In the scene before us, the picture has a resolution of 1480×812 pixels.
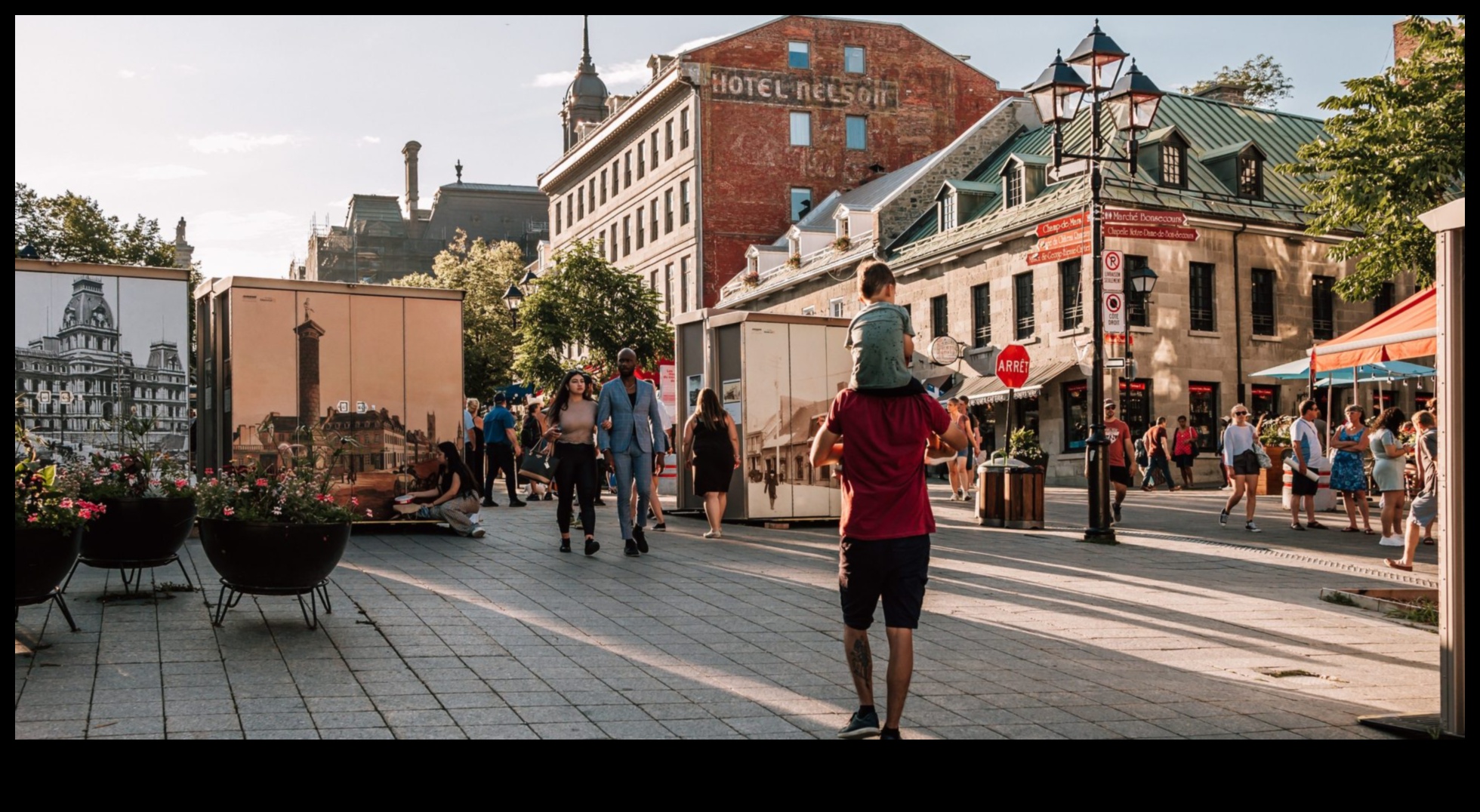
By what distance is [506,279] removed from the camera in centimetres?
5969

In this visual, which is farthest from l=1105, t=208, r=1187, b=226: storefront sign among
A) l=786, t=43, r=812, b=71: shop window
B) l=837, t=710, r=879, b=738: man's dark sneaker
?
l=786, t=43, r=812, b=71: shop window

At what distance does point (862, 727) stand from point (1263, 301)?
34.3 metres

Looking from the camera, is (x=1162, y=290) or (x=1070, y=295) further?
(x=1070, y=295)

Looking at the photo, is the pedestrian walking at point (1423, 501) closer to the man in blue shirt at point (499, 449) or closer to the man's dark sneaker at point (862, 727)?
the man's dark sneaker at point (862, 727)

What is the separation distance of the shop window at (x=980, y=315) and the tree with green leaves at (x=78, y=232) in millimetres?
23159

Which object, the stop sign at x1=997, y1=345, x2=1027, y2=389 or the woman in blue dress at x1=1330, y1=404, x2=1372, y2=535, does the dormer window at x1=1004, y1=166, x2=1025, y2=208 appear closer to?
the stop sign at x1=997, y1=345, x2=1027, y2=389

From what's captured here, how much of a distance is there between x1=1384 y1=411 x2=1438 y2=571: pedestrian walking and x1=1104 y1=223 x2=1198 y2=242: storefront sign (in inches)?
123

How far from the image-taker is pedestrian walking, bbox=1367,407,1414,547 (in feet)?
49.9

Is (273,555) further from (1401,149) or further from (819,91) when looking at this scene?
(819,91)

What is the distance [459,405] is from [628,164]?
52.3 metres

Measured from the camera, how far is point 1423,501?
1315 centimetres

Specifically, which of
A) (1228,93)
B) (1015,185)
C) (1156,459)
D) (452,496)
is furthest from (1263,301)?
(452,496)

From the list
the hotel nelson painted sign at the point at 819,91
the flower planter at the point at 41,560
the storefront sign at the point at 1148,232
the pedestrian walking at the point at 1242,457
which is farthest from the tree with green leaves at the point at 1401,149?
the hotel nelson painted sign at the point at 819,91

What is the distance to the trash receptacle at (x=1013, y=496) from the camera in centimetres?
1806
